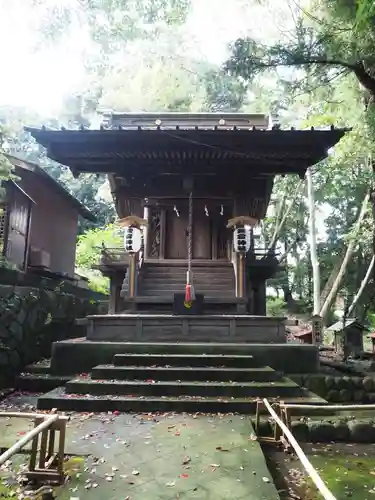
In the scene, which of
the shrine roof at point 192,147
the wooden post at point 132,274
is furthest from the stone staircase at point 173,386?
the shrine roof at point 192,147

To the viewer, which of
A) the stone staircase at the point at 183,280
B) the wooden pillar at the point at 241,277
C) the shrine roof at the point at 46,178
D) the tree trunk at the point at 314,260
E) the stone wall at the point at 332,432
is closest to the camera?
the stone wall at the point at 332,432

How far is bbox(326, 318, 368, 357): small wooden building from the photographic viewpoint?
13.0 m

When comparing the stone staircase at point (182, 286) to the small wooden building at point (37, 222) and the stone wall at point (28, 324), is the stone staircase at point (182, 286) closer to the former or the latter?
A: the stone wall at point (28, 324)

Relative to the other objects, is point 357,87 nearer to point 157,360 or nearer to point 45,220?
point 157,360

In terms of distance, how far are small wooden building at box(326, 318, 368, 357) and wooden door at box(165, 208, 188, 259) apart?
230 inches

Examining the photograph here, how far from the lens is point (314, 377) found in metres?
8.38

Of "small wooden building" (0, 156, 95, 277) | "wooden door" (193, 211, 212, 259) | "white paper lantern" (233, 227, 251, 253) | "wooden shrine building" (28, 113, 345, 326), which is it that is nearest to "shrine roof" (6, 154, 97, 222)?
"small wooden building" (0, 156, 95, 277)

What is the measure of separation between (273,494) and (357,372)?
25.2 ft

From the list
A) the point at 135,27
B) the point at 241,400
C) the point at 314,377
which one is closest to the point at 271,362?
the point at 314,377

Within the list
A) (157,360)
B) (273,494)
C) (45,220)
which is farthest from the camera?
(45,220)

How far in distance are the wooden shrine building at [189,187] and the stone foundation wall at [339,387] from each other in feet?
8.97

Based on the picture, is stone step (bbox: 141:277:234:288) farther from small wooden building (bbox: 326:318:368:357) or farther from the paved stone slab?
the paved stone slab

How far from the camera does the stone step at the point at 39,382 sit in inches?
325

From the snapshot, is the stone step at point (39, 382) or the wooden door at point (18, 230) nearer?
the stone step at point (39, 382)
